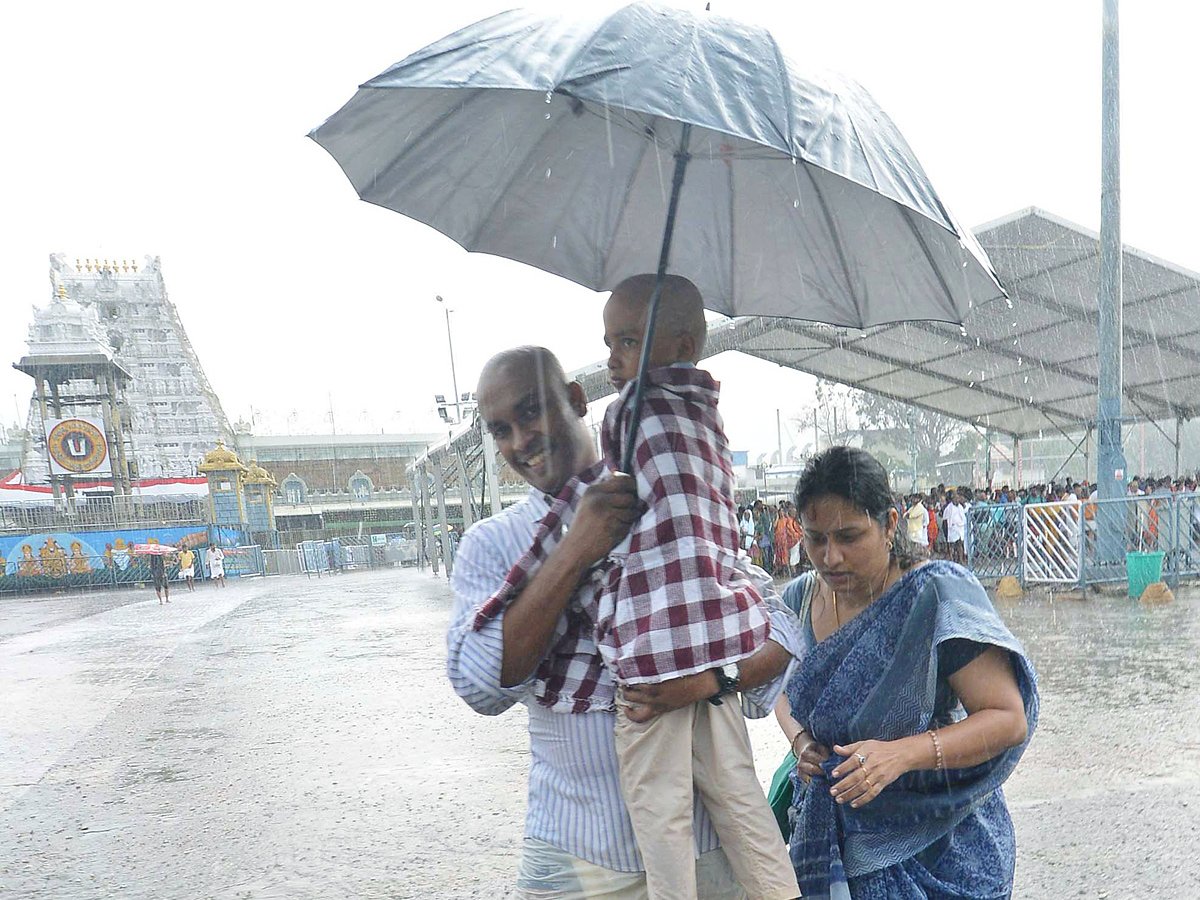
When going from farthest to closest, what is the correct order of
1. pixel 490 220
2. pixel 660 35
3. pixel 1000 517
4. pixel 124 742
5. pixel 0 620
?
pixel 0 620 → pixel 1000 517 → pixel 124 742 → pixel 490 220 → pixel 660 35

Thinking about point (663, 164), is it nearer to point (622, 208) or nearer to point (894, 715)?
point (622, 208)

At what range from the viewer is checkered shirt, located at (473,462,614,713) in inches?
59.3

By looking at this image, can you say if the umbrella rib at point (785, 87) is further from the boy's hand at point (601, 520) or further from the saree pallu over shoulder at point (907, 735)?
the saree pallu over shoulder at point (907, 735)

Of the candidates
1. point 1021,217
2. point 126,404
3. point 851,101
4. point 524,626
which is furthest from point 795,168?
point 126,404

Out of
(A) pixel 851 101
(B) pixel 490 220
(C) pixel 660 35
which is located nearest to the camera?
(C) pixel 660 35

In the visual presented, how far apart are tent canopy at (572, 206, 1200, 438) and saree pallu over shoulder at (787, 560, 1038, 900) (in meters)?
7.88

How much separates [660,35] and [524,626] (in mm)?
1009

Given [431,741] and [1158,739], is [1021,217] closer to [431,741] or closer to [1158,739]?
[1158,739]

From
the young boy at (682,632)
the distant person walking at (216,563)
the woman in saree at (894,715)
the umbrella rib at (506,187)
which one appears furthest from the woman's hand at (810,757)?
the distant person walking at (216,563)

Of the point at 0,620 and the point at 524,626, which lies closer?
the point at 524,626

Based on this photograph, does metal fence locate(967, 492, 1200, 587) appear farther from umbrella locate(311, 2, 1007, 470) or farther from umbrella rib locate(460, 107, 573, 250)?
umbrella rib locate(460, 107, 573, 250)

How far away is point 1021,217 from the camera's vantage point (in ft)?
36.5

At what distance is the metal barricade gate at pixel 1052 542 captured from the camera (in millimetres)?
11789

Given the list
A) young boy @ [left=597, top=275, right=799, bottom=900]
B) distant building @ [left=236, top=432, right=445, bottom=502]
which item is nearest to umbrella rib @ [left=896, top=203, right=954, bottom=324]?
young boy @ [left=597, top=275, right=799, bottom=900]
